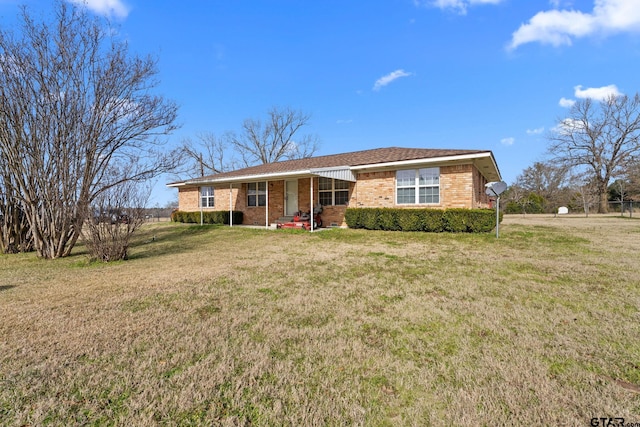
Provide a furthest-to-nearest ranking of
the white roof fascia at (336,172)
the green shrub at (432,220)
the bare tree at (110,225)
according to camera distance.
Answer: the white roof fascia at (336,172), the green shrub at (432,220), the bare tree at (110,225)

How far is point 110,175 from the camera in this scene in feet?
29.3

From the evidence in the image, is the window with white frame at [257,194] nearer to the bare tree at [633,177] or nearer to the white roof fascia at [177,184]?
the white roof fascia at [177,184]

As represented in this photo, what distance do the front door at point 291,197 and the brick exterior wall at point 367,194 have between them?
186 mm

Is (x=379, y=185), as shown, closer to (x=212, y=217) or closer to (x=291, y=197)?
(x=291, y=197)

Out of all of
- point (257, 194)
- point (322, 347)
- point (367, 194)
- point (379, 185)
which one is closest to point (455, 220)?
point (379, 185)

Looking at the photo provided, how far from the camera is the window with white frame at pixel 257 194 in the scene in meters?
16.3

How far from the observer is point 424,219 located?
10.7 meters

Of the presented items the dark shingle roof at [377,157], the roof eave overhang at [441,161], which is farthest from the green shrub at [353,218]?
the dark shingle roof at [377,157]

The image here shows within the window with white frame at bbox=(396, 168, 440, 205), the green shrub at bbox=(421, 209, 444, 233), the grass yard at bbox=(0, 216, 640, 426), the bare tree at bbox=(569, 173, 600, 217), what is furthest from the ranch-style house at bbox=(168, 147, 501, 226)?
the bare tree at bbox=(569, 173, 600, 217)

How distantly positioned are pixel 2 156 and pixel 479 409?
12.3 meters

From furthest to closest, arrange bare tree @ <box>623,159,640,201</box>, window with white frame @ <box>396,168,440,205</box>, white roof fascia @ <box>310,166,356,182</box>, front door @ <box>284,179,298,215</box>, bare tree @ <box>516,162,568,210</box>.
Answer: bare tree @ <box>516,162,568,210</box>, bare tree @ <box>623,159,640,201</box>, front door @ <box>284,179,298,215</box>, white roof fascia @ <box>310,166,356,182</box>, window with white frame @ <box>396,168,440,205</box>

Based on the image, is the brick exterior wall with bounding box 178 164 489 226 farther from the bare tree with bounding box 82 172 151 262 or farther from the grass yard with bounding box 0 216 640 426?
the bare tree with bounding box 82 172 151 262

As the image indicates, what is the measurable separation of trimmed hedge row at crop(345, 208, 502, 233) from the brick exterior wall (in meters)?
0.85

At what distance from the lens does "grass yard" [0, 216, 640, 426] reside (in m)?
1.85
